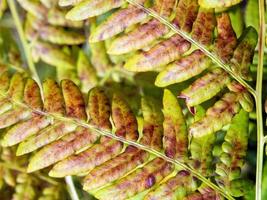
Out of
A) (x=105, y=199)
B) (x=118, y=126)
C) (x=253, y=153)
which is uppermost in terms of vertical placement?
(x=118, y=126)

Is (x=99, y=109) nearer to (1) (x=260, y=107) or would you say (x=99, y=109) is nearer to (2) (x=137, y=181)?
(2) (x=137, y=181)

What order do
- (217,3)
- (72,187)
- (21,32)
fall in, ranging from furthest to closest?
1. (21,32)
2. (72,187)
3. (217,3)

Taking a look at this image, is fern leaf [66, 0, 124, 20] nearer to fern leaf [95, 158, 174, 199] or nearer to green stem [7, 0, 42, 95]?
fern leaf [95, 158, 174, 199]

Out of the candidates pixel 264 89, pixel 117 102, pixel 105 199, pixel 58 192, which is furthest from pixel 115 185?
pixel 264 89

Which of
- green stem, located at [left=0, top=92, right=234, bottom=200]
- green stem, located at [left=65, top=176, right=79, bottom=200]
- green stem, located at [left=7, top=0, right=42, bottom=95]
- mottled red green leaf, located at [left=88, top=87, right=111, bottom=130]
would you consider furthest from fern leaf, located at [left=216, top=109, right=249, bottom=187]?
green stem, located at [left=7, top=0, right=42, bottom=95]

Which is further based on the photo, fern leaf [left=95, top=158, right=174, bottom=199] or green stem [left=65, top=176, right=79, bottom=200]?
green stem [left=65, top=176, right=79, bottom=200]

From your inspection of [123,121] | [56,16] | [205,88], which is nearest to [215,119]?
[205,88]

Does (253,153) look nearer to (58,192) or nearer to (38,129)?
(58,192)

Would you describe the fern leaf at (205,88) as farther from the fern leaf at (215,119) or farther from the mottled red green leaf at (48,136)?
the mottled red green leaf at (48,136)

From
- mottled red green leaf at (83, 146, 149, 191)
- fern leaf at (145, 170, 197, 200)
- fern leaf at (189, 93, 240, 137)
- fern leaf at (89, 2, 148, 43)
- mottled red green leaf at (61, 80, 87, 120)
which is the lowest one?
fern leaf at (145, 170, 197, 200)

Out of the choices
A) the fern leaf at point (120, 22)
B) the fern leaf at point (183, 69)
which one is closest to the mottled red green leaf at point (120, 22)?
the fern leaf at point (120, 22)

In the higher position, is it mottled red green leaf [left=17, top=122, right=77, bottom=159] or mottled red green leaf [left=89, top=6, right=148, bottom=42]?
mottled red green leaf [left=89, top=6, right=148, bottom=42]
